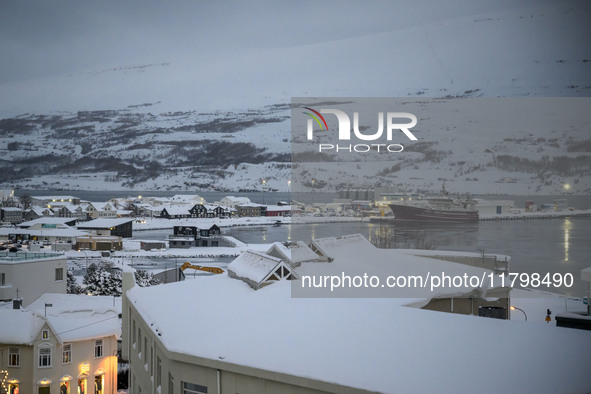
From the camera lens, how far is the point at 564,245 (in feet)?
44.0

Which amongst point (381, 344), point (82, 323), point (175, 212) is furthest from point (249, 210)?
point (381, 344)

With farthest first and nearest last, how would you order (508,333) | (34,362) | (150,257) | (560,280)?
(150,257), (560,280), (34,362), (508,333)

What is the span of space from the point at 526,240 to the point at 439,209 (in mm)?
2827

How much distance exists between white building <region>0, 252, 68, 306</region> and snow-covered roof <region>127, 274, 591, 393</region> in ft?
25.7

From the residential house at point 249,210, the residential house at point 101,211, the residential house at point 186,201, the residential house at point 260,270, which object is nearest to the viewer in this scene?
the residential house at point 260,270

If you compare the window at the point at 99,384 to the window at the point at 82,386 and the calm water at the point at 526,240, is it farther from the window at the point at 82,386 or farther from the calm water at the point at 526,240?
the calm water at the point at 526,240

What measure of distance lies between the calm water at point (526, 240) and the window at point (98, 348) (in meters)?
6.18

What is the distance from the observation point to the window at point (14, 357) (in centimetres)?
733

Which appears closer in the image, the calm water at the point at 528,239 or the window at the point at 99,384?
the window at the point at 99,384

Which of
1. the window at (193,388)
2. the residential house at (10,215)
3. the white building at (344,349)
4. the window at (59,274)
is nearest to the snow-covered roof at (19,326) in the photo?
the white building at (344,349)

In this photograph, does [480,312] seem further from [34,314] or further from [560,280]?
[560,280]

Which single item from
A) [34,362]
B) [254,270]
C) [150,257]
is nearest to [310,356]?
[254,270]

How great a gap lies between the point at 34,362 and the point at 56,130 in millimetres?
172466

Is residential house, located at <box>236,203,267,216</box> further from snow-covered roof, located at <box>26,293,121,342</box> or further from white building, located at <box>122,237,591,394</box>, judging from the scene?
white building, located at <box>122,237,591,394</box>
